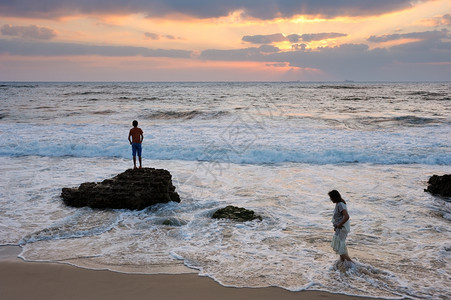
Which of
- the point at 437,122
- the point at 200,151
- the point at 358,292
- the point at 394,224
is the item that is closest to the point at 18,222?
the point at 358,292

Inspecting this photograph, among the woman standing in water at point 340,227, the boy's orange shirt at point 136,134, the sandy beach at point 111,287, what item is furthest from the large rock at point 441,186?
the boy's orange shirt at point 136,134

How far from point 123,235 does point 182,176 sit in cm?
505

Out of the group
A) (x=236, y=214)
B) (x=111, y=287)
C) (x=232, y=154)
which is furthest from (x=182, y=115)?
(x=111, y=287)

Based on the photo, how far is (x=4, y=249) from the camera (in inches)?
242

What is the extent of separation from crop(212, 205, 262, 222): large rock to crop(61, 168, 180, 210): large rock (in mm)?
1509

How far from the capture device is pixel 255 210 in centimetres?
833

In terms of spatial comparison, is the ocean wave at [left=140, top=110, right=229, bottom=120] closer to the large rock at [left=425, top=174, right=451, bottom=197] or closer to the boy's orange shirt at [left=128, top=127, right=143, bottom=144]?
the boy's orange shirt at [left=128, top=127, right=143, bottom=144]

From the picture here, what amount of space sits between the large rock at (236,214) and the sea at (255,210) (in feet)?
0.84

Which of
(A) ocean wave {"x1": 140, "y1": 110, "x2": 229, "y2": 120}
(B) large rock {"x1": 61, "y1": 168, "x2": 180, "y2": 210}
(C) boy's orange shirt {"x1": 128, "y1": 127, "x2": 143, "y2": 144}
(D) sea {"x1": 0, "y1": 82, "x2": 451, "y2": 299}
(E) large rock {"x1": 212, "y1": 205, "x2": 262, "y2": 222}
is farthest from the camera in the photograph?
(A) ocean wave {"x1": 140, "y1": 110, "x2": 229, "y2": 120}

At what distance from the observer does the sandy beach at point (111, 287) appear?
15.2ft

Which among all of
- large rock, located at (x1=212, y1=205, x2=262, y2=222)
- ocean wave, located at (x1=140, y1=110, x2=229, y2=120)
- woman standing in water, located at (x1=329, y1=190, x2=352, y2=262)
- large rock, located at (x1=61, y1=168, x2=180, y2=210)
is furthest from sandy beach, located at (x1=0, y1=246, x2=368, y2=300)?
ocean wave, located at (x1=140, y1=110, x2=229, y2=120)

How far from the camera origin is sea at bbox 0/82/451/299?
5445 millimetres

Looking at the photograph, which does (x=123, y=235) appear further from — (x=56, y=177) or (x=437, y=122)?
(x=437, y=122)

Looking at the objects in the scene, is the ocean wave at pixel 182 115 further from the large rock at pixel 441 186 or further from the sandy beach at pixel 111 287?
the sandy beach at pixel 111 287
